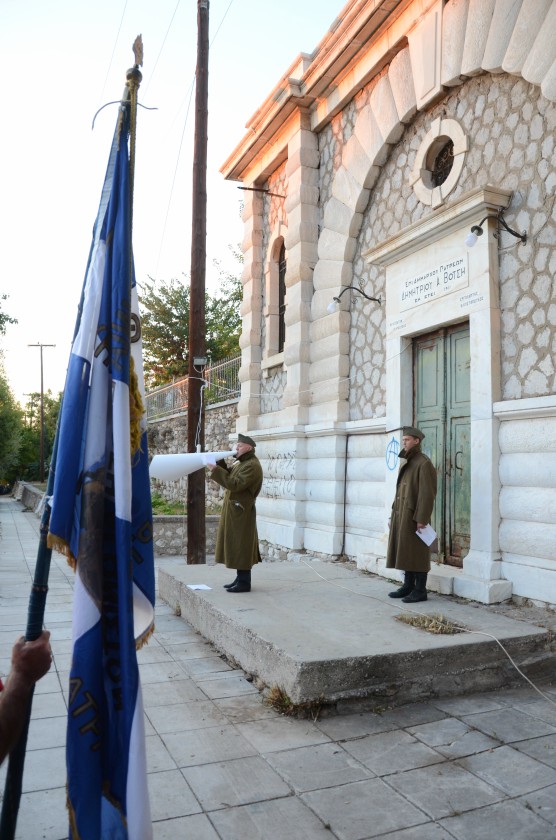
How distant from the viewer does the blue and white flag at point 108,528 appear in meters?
2.37

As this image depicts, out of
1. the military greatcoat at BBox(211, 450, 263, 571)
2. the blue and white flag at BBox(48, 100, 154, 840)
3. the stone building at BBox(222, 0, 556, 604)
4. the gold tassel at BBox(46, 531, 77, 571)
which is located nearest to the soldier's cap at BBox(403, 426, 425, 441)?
the stone building at BBox(222, 0, 556, 604)

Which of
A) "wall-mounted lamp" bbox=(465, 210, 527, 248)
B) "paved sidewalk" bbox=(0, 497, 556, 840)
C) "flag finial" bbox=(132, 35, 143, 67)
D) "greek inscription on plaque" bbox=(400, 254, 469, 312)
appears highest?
"wall-mounted lamp" bbox=(465, 210, 527, 248)

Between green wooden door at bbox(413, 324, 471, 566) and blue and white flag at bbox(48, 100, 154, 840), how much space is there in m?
5.32

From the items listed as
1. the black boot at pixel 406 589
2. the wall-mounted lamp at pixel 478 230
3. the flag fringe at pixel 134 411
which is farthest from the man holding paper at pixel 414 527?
the flag fringe at pixel 134 411

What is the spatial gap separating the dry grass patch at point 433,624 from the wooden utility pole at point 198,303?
4953 millimetres

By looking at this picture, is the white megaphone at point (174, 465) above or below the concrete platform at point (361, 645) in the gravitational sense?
above

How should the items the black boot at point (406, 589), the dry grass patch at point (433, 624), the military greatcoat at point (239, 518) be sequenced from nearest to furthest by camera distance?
1. the dry grass patch at point (433, 624)
2. the black boot at point (406, 589)
3. the military greatcoat at point (239, 518)

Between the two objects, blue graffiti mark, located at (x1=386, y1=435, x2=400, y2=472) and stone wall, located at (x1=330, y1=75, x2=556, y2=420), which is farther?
blue graffiti mark, located at (x1=386, y1=435, x2=400, y2=472)

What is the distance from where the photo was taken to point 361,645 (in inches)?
191

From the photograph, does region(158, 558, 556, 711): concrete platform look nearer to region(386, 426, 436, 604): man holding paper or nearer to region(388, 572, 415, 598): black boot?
region(388, 572, 415, 598): black boot

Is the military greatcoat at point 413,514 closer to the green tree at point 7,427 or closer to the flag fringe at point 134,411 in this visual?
the flag fringe at point 134,411

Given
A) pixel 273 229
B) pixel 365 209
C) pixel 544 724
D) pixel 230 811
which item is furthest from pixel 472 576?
pixel 273 229

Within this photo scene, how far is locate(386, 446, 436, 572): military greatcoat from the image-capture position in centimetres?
651

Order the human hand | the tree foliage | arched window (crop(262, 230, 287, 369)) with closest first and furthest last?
the human hand → arched window (crop(262, 230, 287, 369)) → the tree foliage
